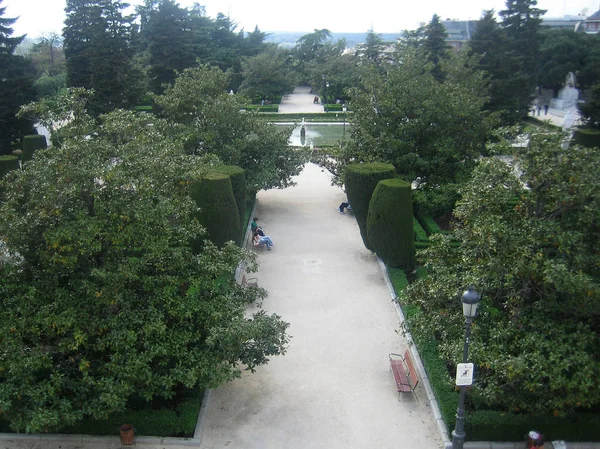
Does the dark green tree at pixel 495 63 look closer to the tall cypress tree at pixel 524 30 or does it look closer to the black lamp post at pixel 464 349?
the tall cypress tree at pixel 524 30

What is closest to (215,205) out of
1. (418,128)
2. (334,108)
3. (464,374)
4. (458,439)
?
(418,128)

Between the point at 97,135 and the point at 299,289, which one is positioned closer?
the point at 97,135

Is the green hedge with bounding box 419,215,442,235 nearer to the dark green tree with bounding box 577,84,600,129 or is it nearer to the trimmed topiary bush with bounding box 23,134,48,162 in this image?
the dark green tree with bounding box 577,84,600,129

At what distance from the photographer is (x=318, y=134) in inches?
1564

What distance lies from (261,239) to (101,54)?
75.2ft

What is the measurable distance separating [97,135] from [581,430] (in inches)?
445

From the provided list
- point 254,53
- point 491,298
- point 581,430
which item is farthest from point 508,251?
point 254,53

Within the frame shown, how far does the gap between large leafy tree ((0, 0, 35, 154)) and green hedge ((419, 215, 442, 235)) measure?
22201mm

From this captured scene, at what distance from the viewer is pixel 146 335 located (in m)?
A: 9.33

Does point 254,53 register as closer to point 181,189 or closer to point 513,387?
point 181,189

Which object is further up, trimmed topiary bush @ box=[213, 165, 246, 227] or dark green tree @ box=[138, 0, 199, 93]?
dark green tree @ box=[138, 0, 199, 93]

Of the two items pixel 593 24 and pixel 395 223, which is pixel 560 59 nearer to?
pixel 593 24

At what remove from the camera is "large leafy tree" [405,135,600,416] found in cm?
904

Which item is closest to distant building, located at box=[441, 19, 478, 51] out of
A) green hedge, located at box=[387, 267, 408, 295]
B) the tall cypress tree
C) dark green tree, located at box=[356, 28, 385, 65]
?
dark green tree, located at box=[356, 28, 385, 65]
